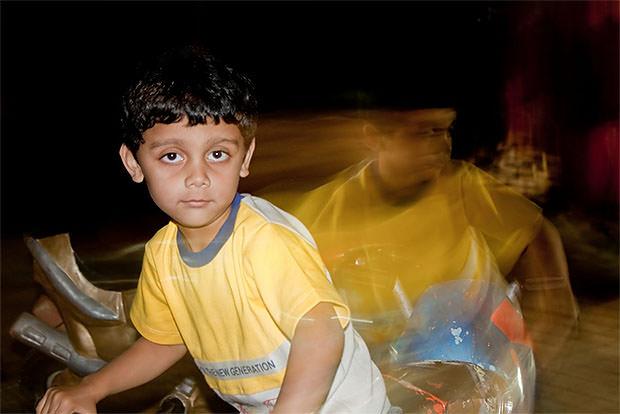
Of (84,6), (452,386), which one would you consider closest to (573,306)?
(452,386)

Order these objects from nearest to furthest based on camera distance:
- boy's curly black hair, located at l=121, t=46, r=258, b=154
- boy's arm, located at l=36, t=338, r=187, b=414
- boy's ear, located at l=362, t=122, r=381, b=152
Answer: boy's curly black hair, located at l=121, t=46, r=258, b=154 < boy's arm, located at l=36, t=338, r=187, b=414 < boy's ear, located at l=362, t=122, r=381, b=152

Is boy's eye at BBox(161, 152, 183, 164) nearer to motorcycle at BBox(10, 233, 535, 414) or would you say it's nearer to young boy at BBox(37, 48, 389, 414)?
young boy at BBox(37, 48, 389, 414)

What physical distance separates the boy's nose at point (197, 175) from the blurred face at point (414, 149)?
36 centimetres

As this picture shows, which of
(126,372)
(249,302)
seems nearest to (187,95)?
(249,302)

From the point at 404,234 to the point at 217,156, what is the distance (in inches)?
15.4

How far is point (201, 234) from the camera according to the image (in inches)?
26.8

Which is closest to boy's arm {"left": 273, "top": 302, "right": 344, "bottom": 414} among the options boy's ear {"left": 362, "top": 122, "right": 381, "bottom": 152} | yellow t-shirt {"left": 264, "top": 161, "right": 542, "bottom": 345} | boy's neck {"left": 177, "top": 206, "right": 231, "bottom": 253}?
boy's neck {"left": 177, "top": 206, "right": 231, "bottom": 253}

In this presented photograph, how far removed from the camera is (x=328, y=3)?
1.08m

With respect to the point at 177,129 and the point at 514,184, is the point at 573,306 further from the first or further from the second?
the point at 177,129

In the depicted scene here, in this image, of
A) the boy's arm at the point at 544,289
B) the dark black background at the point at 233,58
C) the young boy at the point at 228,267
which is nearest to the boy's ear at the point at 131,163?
the young boy at the point at 228,267

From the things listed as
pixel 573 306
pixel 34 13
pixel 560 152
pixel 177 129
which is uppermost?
pixel 34 13

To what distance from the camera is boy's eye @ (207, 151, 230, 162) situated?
2.02 ft

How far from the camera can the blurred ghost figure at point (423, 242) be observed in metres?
0.88

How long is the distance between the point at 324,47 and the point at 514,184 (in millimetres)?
316
